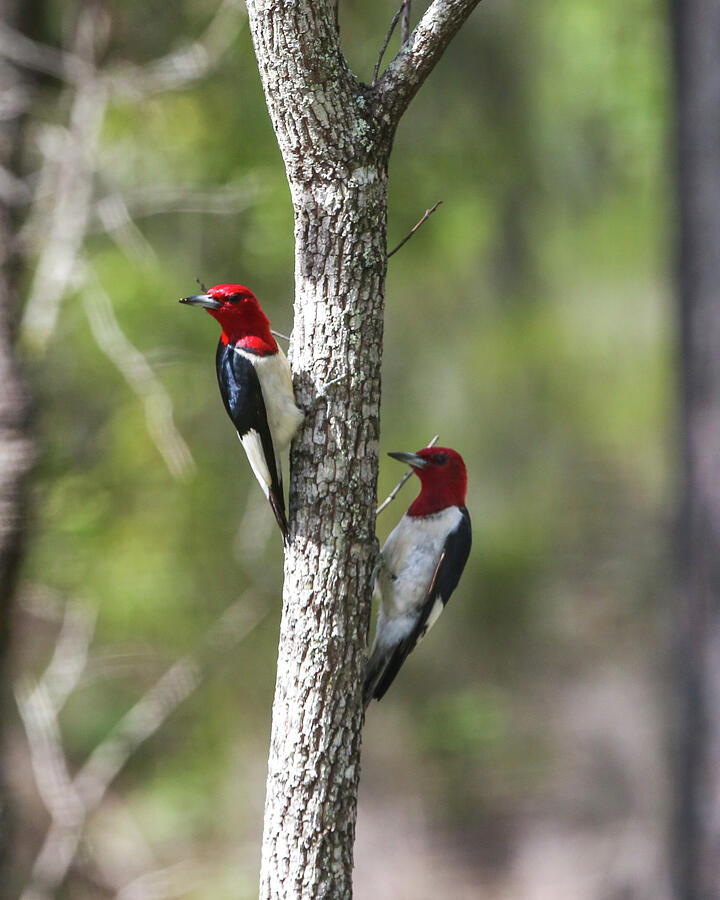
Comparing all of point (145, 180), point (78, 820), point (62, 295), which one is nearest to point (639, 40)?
point (145, 180)

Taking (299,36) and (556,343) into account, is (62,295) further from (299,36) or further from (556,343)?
(556,343)

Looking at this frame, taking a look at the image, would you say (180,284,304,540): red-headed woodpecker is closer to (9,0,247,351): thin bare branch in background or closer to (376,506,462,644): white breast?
(376,506,462,644): white breast

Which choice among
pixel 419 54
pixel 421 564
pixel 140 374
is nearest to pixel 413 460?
pixel 421 564

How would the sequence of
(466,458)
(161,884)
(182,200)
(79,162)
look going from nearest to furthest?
(79,162)
(182,200)
(161,884)
(466,458)

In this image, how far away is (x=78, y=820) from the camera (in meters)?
4.59

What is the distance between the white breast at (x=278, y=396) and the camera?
89.4 inches

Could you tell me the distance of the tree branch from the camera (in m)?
2.14

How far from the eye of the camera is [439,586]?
2916 mm

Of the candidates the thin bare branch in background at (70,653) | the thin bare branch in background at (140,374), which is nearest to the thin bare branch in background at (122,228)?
the thin bare branch in background at (140,374)

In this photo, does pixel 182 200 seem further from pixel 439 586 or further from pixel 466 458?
pixel 466 458

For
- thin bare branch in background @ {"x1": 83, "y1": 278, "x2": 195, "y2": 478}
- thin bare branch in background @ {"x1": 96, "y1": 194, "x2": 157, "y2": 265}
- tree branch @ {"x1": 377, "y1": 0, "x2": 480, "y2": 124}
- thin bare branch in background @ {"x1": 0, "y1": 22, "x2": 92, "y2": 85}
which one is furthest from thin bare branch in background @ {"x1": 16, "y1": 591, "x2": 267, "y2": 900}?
tree branch @ {"x1": 377, "y1": 0, "x2": 480, "y2": 124}

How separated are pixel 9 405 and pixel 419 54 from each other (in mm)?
2315

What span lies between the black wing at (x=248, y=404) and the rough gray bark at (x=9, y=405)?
1447 mm

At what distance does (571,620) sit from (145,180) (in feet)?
20.8
